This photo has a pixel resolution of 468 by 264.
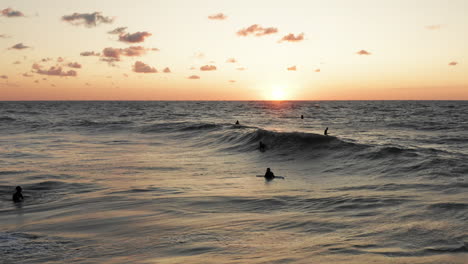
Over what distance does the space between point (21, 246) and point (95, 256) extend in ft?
6.47

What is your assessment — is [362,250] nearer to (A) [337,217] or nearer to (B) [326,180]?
(A) [337,217]

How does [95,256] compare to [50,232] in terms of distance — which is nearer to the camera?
[95,256]

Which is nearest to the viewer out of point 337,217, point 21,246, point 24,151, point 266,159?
point 21,246

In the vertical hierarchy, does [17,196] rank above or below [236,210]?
above

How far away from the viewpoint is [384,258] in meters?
8.76

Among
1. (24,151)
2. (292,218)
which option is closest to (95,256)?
(292,218)

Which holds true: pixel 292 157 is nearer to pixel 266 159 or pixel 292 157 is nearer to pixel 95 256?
pixel 266 159

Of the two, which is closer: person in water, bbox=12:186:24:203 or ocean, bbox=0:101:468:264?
ocean, bbox=0:101:468:264

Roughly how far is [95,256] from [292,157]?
1929 cm

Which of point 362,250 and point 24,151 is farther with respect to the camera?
point 24,151

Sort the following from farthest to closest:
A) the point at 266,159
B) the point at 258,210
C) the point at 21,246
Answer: the point at 266,159 → the point at 258,210 → the point at 21,246

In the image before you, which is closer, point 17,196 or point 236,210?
point 236,210

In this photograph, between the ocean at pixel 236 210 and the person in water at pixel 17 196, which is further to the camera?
the person in water at pixel 17 196

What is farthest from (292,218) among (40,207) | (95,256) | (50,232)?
(40,207)
